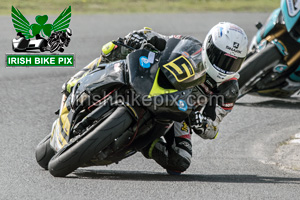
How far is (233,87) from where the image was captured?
6.33m

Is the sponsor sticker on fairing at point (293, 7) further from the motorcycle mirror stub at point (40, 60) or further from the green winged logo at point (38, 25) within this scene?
the green winged logo at point (38, 25)

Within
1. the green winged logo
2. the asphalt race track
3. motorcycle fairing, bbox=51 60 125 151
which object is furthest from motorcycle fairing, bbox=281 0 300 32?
the green winged logo

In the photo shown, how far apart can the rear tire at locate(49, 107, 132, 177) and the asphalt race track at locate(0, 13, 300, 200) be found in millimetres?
203

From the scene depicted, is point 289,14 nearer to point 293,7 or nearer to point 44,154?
point 293,7

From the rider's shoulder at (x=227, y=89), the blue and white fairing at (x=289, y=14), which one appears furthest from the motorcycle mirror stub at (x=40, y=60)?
the rider's shoulder at (x=227, y=89)

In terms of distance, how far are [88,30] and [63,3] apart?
3191mm

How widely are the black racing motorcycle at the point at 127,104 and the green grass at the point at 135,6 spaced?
9.33 meters

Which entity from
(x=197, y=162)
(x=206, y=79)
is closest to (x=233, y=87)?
(x=206, y=79)

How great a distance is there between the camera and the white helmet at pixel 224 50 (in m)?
5.86

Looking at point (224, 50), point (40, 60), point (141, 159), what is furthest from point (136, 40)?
point (40, 60)

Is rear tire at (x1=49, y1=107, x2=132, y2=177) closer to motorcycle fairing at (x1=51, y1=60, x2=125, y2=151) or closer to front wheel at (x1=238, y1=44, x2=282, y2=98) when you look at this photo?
motorcycle fairing at (x1=51, y1=60, x2=125, y2=151)

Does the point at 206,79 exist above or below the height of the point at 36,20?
above

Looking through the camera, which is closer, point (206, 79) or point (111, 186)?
point (111, 186)

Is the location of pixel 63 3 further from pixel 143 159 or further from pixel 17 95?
pixel 143 159
